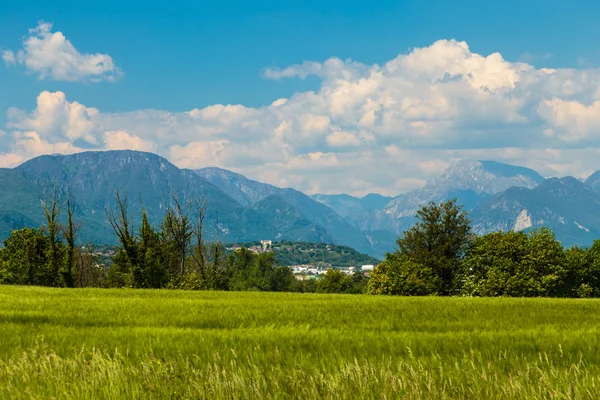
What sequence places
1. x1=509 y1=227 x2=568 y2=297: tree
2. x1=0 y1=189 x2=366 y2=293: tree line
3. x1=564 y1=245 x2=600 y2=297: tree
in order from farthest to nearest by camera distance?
x1=564 y1=245 x2=600 y2=297: tree < x1=509 y1=227 x2=568 y2=297: tree < x1=0 y1=189 x2=366 y2=293: tree line

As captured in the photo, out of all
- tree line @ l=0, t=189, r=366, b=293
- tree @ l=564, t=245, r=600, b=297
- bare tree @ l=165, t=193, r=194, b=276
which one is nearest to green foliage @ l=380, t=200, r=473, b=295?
tree @ l=564, t=245, r=600, b=297

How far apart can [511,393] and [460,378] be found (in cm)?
105

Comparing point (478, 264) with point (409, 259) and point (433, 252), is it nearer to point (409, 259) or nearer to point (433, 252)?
point (433, 252)

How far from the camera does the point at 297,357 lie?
8.80 metres

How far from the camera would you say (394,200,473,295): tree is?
294ft

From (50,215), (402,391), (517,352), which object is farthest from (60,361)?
(50,215)

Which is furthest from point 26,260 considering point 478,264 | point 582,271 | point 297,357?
point 297,357

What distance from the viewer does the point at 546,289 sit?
76.8 meters

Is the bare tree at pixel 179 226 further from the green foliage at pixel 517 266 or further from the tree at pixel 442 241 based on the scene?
the green foliage at pixel 517 266

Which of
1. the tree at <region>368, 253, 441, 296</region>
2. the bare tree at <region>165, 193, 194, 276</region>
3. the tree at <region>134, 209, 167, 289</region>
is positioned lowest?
the tree at <region>368, 253, 441, 296</region>

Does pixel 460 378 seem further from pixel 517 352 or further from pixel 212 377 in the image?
pixel 517 352

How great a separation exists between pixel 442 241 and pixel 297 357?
8664 centimetres

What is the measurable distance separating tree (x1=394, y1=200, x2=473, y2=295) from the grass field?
69.8 meters

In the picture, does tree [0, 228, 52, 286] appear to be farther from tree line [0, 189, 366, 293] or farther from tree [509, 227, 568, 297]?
tree [509, 227, 568, 297]
